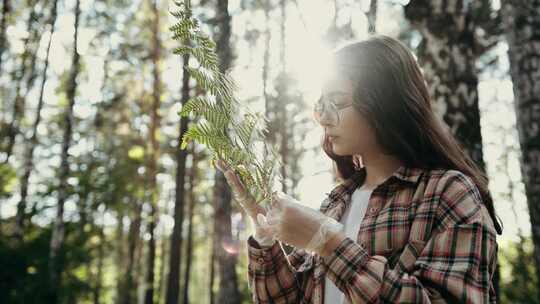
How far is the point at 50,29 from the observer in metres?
13.2

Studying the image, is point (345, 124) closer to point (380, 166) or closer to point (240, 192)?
point (380, 166)

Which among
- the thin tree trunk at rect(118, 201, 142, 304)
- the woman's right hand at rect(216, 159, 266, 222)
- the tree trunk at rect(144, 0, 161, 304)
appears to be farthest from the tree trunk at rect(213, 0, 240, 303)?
the thin tree trunk at rect(118, 201, 142, 304)

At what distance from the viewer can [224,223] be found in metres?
8.48

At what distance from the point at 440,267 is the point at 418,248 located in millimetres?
126

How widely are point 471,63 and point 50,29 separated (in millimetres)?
12878

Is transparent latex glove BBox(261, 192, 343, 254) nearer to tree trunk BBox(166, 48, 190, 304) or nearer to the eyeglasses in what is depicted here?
the eyeglasses

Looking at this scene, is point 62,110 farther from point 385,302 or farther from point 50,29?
point 385,302

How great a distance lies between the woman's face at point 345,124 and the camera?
1735mm

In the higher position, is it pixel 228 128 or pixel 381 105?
pixel 381 105

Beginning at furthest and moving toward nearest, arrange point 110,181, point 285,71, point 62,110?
point 62,110, point 285,71, point 110,181

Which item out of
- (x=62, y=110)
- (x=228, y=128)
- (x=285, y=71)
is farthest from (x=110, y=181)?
(x=228, y=128)

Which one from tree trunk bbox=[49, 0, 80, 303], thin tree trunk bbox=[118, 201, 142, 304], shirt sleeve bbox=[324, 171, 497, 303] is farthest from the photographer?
thin tree trunk bbox=[118, 201, 142, 304]

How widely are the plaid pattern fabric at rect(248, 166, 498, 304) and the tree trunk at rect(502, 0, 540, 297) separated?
257 cm

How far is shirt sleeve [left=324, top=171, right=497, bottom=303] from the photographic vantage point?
1.42 metres
